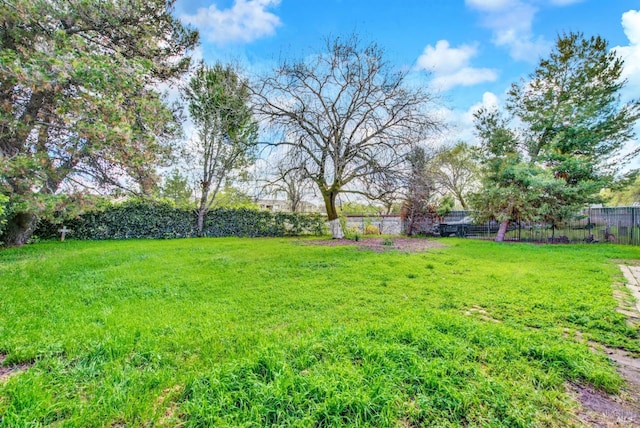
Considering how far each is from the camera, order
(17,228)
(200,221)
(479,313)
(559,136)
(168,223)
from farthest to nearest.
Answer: (200,221) → (168,223) → (559,136) → (17,228) → (479,313)

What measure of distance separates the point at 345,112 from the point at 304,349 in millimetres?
9043

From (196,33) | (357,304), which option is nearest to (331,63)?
(196,33)

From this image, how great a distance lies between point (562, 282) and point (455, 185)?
17016 millimetres

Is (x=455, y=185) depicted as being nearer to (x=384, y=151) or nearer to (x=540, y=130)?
(x=540, y=130)

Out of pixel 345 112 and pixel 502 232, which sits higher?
pixel 345 112

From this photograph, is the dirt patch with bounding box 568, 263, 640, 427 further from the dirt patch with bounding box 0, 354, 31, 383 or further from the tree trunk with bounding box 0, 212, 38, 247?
the tree trunk with bounding box 0, 212, 38, 247

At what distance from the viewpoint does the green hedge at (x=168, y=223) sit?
11.1 m

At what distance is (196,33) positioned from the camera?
333 inches

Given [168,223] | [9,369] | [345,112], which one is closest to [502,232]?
[345,112]

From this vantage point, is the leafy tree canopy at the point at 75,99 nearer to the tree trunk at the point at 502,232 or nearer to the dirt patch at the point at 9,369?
the dirt patch at the point at 9,369

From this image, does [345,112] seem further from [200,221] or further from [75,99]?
[200,221]

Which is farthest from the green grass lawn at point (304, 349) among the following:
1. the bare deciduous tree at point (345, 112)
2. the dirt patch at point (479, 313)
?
the bare deciduous tree at point (345, 112)

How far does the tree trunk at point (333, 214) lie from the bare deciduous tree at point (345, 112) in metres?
0.85

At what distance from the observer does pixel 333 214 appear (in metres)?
10.9
